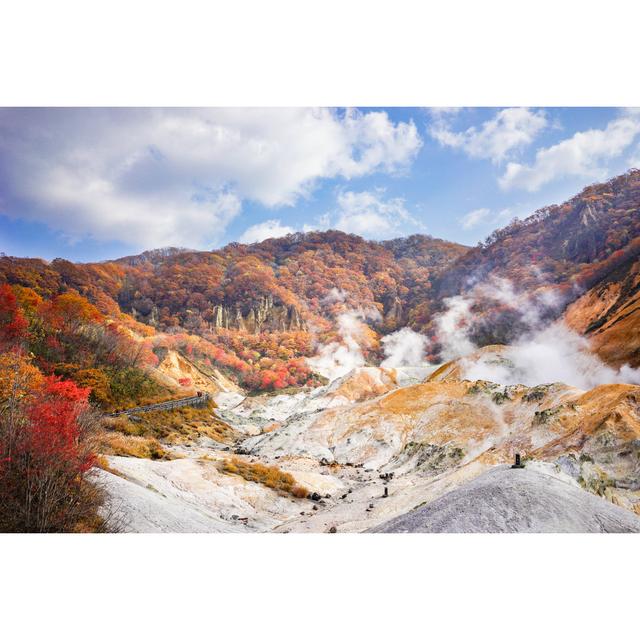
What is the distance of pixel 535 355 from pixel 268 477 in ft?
67.2

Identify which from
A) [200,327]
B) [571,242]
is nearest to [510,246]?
[571,242]

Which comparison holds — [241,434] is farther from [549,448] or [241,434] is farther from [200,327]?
[200,327]

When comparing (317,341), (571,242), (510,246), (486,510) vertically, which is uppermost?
(510,246)

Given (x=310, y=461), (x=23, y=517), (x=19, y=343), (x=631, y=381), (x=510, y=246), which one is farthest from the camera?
(x=510, y=246)

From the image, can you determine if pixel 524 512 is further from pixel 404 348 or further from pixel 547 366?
pixel 404 348

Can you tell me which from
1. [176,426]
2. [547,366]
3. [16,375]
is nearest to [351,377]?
[547,366]

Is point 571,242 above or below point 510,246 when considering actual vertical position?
below

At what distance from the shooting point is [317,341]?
2087 inches

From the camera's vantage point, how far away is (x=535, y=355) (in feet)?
83.7

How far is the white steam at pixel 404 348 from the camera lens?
5181 cm

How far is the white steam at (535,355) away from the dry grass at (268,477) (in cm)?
1289

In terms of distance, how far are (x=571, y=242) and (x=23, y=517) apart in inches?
1924

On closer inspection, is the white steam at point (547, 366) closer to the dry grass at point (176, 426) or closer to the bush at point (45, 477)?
the dry grass at point (176, 426)

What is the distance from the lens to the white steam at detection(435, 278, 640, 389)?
63.7ft
